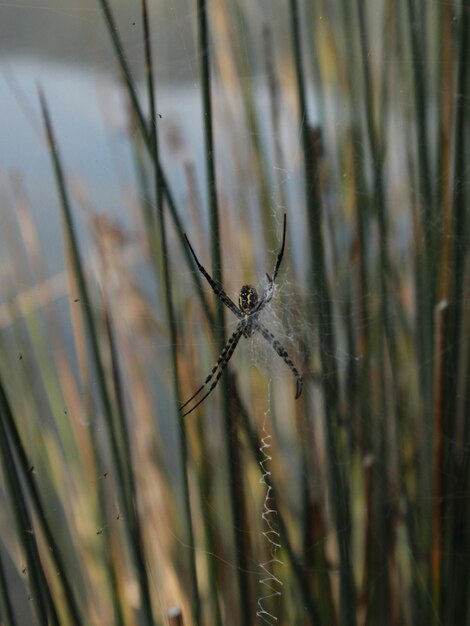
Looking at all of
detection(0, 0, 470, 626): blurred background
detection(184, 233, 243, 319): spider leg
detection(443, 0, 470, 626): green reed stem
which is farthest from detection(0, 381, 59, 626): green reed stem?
detection(443, 0, 470, 626): green reed stem

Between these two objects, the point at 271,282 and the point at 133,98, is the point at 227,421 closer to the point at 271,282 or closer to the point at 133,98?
the point at 271,282

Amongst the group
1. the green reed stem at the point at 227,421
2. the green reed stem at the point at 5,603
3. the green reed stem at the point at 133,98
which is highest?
the green reed stem at the point at 133,98

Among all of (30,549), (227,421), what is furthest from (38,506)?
(227,421)

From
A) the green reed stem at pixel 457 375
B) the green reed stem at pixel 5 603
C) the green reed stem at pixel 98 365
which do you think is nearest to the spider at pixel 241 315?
the green reed stem at pixel 98 365

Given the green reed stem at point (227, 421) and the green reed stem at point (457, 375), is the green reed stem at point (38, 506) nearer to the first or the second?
the green reed stem at point (227, 421)

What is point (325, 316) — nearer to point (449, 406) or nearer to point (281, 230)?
point (281, 230)

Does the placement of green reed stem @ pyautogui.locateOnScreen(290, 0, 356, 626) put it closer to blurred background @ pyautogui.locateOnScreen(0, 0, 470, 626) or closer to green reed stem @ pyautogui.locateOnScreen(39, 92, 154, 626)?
blurred background @ pyautogui.locateOnScreen(0, 0, 470, 626)

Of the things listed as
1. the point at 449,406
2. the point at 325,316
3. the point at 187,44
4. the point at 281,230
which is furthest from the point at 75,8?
the point at 449,406
